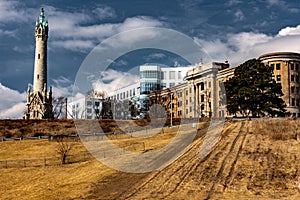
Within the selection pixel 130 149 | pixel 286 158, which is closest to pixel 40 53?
pixel 130 149

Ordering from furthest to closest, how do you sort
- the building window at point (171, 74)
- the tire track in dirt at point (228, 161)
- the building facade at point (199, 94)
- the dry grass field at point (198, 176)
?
the building window at point (171, 74)
the building facade at point (199, 94)
the tire track in dirt at point (228, 161)
the dry grass field at point (198, 176)

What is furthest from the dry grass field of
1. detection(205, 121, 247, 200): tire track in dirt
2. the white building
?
the white building

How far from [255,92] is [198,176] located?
4294 centimetres

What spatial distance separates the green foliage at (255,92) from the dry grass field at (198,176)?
21.3 meters

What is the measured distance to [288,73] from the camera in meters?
105

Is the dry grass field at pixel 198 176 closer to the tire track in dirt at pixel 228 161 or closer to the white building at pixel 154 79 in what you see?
the tire track in dirt at pixel 228 161

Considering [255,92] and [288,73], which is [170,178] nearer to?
[255,92]

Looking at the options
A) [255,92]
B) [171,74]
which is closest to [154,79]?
[171,74]

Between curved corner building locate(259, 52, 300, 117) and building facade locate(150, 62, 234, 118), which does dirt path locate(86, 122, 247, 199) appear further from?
building facade locate(150, 62, 234, 118)

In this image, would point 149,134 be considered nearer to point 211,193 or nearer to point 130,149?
point 130,149

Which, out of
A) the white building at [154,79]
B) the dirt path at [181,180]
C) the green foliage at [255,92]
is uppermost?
the white building at [154,79]

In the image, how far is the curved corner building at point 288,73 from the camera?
104500 millimetres

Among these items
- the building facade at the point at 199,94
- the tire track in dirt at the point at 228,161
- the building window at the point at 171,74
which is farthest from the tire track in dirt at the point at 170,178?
the building window at the point at 171,74

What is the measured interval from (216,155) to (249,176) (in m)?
7.76
